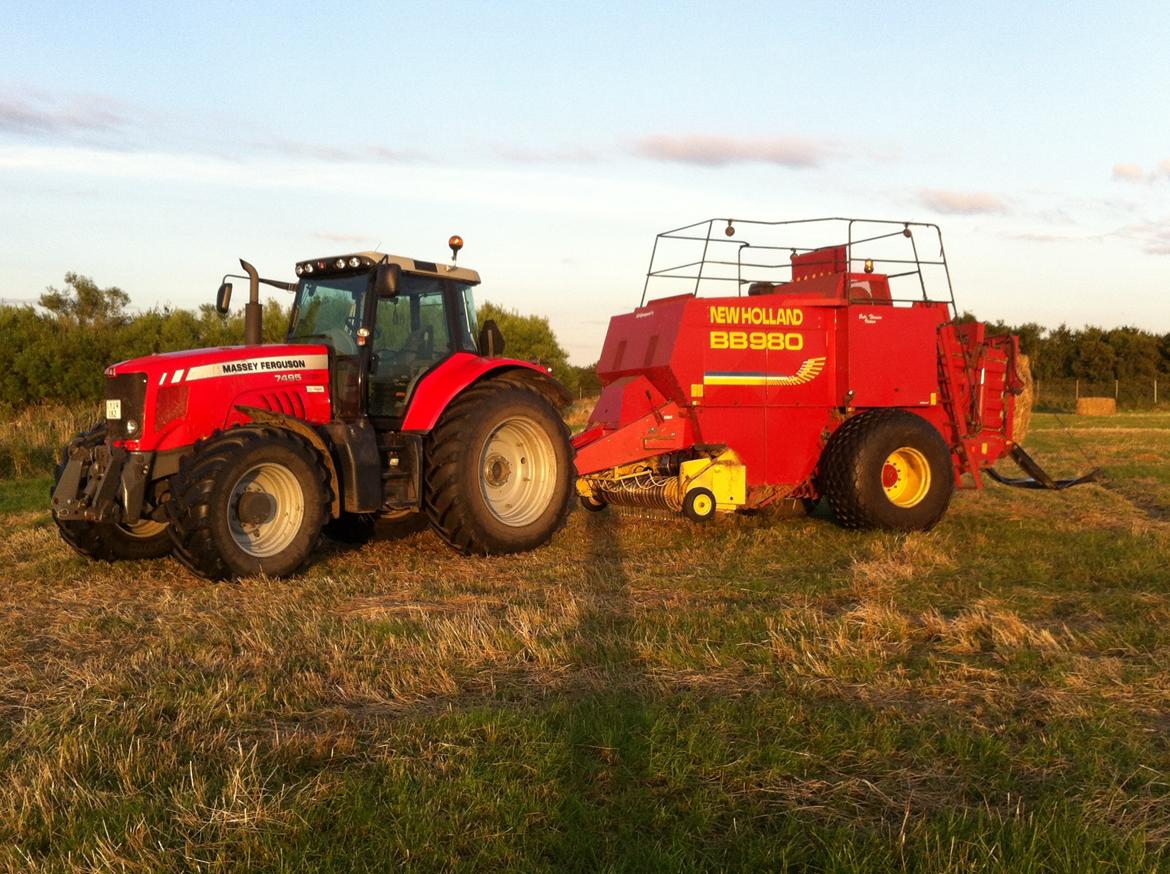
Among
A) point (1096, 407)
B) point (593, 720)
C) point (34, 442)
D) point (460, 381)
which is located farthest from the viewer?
point (1096, 407)

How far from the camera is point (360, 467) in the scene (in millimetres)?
8062

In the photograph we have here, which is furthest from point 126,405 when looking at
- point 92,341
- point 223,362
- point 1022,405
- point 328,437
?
point 92,341

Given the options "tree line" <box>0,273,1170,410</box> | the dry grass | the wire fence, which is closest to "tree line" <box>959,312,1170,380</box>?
the wire fence

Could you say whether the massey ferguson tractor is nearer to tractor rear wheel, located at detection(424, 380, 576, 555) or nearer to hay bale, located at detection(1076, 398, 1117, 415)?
tractor rear wheel, located at detection(424, 380, 576, 555)

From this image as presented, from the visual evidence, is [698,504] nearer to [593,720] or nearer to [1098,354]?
[593,720]

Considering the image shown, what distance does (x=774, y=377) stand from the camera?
10180mm

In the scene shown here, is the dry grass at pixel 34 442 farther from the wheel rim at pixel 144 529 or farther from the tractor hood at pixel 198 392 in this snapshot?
the tractor hood at pixel 198 392

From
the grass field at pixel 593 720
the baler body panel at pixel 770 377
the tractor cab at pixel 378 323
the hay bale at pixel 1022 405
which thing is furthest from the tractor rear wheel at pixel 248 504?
the hay bale at pixel 1022 405

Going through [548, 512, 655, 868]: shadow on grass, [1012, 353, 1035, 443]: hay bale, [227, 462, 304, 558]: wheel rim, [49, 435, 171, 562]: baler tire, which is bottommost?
[548, 512, 655, 868]: shadow on grass

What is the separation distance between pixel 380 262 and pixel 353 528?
2419 millimetres

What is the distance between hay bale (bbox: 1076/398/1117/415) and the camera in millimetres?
42656

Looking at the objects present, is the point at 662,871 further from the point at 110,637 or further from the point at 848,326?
the point at 848,326

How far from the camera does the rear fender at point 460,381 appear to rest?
8.50 m

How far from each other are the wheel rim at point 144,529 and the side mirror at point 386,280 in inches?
91.8
